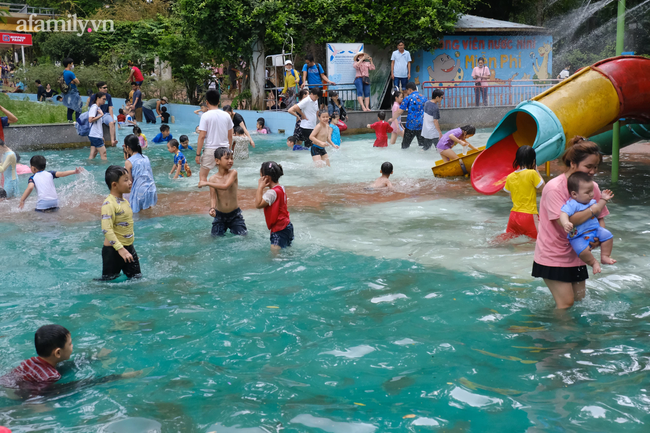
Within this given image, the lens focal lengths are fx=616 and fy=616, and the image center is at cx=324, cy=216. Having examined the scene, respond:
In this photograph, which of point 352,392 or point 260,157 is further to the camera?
point 260,157

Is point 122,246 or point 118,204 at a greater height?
point 118,204

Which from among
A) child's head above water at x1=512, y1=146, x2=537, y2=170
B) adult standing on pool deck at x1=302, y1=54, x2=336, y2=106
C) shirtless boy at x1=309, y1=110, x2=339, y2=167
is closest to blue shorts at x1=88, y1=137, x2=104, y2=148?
shirtless boy at x1=309, y1=110, x2=339, y2=167

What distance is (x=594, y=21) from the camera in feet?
126

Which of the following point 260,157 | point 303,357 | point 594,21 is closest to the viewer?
point 303,357

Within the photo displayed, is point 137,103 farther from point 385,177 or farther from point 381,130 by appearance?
point 385,177

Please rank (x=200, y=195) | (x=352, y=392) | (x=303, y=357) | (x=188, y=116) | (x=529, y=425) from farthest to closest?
(x=188, y=116) < (x=200, y=195) < (x=303, y=357) < (x=352, y=392) < (x=529, y=425)

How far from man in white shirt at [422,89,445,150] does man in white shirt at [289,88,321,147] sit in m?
2.64

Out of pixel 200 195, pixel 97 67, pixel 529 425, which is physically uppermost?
pixel 97 67

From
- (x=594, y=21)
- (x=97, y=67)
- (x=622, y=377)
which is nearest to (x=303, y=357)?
(x=622, y=377)

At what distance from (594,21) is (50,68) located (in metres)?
32.3

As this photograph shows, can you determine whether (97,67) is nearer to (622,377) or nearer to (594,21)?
(594,21)

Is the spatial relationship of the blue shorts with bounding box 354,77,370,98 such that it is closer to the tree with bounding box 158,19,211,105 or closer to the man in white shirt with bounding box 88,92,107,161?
the tree with bounding box 158,19,211,105

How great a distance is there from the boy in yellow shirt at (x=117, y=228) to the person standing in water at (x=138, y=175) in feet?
9.79

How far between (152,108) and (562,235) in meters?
25.3
